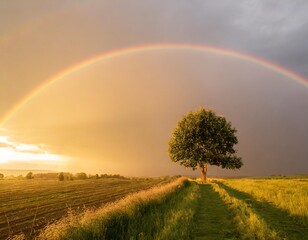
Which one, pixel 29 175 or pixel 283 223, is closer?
pixel 283 223

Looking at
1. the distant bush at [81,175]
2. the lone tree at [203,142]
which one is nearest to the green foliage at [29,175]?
the distant bush at [81,175]

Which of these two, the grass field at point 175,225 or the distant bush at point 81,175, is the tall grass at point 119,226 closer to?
the grass field at point 175,225

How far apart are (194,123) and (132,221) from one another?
2401 inches

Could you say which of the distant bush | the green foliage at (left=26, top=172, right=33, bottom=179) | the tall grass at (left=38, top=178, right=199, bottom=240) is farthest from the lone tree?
the tall grass at (left=38, top=178, right=199, bottom=240)

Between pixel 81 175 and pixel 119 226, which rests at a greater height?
pixel 81 175

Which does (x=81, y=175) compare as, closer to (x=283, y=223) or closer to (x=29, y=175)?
(x=29, y=175)

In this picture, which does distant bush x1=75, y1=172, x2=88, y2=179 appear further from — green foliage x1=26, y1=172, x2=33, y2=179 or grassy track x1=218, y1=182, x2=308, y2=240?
grassy track x1=218, y1=182, x2=308, y2=240

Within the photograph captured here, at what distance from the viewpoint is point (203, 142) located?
245ft

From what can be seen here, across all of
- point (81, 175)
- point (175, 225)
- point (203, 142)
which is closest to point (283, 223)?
point (175, 225)

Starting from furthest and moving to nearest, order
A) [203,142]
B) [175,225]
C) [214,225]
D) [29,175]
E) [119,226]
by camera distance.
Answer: [29,175]
[203,142]
[214,225]
[119,226]
[175,225]

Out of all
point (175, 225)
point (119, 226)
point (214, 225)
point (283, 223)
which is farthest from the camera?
point (283, 223)

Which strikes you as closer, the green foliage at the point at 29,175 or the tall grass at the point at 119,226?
the tall grass at the point at 119,226

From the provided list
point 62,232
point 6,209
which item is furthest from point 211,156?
point 62,232

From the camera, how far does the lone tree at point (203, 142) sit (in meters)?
73.4
